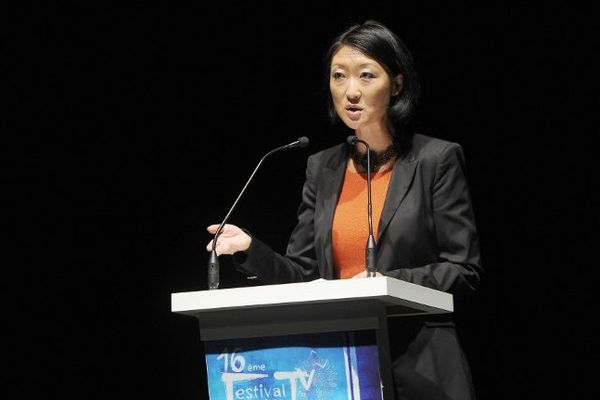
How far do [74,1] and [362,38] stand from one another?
1.79 metres

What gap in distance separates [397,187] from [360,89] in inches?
12.5

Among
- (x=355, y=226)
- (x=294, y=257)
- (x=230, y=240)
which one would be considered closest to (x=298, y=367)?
(x=230, y=240)

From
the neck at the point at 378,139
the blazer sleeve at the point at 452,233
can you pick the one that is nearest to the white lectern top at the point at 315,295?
the blazer sleeve at the point at 452,233

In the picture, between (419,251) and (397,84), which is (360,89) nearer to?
(397,84)

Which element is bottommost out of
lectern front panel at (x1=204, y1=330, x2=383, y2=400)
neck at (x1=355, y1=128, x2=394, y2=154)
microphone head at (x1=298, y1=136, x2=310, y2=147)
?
lectern front panel at (x1=204, y1=330, x2=383, y2=400)

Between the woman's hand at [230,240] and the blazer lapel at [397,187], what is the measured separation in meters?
0.34

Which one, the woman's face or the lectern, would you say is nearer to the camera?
the lectern

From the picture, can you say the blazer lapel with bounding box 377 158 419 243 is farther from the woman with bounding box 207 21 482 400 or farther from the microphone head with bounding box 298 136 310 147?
the microphone head with bounding box 298 136 310 147

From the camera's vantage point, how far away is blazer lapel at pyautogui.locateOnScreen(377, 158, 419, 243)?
2670 mm

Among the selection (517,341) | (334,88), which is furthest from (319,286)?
(517,341)

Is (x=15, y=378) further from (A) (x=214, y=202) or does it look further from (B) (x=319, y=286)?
(B) (x=319, y=286)

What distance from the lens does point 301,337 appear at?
7.37 feet

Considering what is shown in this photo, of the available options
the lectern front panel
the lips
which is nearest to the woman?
the lips

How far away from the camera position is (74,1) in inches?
166
